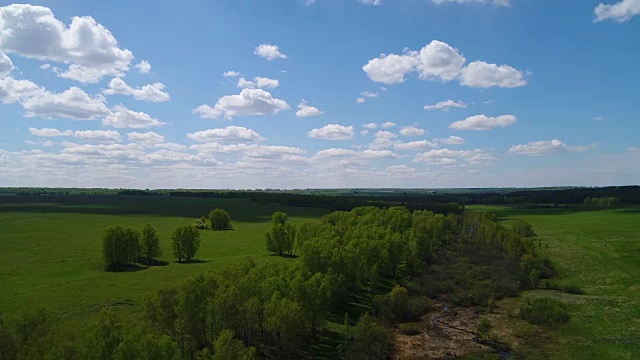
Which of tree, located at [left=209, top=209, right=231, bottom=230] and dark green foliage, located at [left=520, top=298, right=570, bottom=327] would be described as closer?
dark green foliage, located at [left=520, top=298, right=570, bottom=327]

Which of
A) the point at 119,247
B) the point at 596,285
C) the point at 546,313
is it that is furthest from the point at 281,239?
the point at 596,285

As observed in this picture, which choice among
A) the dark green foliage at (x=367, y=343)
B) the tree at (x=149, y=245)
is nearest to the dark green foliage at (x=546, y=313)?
the dark green foliage at (x=367, y=343)

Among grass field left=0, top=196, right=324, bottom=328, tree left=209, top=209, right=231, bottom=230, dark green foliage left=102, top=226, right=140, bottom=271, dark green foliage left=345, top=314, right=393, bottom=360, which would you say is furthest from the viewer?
tree left=209, top=209, right=231, bottom=230

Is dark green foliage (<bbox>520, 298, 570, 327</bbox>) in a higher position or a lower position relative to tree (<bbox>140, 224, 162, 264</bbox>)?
lower

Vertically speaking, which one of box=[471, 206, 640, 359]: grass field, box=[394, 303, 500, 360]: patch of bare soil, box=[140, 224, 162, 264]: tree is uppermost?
box=[140, 224, 162, 264]: tree

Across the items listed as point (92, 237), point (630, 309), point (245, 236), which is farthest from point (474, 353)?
point (92, 237)

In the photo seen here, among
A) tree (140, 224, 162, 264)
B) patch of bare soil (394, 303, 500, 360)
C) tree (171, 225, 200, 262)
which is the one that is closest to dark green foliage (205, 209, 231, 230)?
tree (171, 225, 200, 262)

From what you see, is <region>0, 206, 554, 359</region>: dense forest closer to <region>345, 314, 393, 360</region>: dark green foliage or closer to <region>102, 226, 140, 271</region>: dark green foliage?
<region>345, 314, 393, 360</region>: dark green foliage
